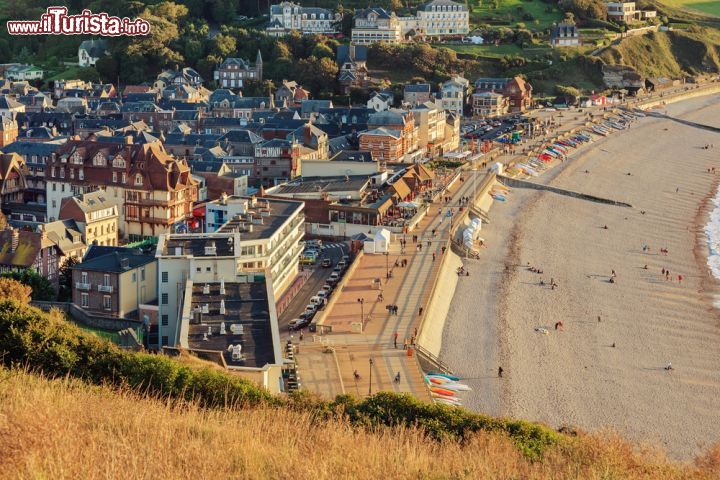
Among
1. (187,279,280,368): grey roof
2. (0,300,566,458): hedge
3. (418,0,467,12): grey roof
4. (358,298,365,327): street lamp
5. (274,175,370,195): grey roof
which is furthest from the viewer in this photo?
(418,0,467,12): grey roof

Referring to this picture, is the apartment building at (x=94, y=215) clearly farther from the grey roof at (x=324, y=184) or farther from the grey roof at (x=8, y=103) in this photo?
the grey roof at (x=8, y=103)

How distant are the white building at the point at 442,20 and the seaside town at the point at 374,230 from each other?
248 cm

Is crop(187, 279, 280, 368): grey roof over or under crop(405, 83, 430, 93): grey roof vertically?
under

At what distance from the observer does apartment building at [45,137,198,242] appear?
39656 millimetres

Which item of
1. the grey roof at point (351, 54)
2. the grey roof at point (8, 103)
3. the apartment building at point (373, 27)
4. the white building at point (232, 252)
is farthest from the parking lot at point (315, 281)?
the apartment building at point (373, 27)

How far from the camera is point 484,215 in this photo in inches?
1768

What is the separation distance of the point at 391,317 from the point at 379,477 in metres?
17.6

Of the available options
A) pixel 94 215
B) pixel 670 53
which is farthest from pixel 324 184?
pixel 670 53

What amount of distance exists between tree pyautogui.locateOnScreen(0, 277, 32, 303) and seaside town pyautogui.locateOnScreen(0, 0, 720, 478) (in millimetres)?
299

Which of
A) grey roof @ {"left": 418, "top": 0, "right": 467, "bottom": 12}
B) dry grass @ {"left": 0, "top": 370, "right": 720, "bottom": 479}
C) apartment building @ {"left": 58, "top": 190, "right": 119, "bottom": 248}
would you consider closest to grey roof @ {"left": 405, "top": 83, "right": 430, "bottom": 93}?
grey roof @ {"left": 418, "top": 0, "right": 467, "bottom": 12}

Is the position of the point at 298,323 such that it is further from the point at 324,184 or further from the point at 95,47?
the point at 95,47

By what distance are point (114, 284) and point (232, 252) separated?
4.26 meters

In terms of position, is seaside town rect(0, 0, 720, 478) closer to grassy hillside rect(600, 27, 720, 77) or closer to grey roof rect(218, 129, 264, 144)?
grey roof rect(218, 129, 264, 144)

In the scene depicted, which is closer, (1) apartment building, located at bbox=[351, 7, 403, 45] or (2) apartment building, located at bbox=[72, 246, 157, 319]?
(2) apartment building, located at bbox=[72, 246, 157, 319]
